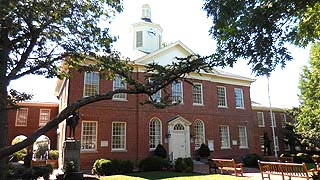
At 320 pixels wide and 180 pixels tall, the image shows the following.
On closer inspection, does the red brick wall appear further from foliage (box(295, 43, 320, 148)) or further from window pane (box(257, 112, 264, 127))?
window pane (box(257, 112, 264, 127))

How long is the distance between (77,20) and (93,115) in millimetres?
9404

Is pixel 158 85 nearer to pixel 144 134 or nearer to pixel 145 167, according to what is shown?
pixel 145 167

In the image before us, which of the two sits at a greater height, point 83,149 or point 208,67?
point 208,67

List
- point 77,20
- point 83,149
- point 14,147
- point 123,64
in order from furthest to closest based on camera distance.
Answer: point 83,149 → point 123,64 → point 77,20 → point 14,147

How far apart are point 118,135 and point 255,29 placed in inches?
622

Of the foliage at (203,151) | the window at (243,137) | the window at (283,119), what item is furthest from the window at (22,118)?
the window at (283,119)

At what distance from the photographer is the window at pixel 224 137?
24469mm

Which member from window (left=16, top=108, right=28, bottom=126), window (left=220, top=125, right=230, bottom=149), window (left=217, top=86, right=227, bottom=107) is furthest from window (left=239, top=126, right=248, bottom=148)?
window (left=16, top=108, right=28, bottom=126)

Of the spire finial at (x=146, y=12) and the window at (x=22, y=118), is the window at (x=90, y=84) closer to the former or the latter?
the spire finial at (x=146, y=12)

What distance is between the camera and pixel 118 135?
1978 centimetres

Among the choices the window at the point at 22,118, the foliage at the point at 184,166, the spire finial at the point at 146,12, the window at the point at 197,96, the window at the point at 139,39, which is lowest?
the foliage at the point at 184,166

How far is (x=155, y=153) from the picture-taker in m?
20.0

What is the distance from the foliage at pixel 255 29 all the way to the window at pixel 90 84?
47.6ft

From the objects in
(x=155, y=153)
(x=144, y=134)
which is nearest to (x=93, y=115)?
(x=144, y=134)
